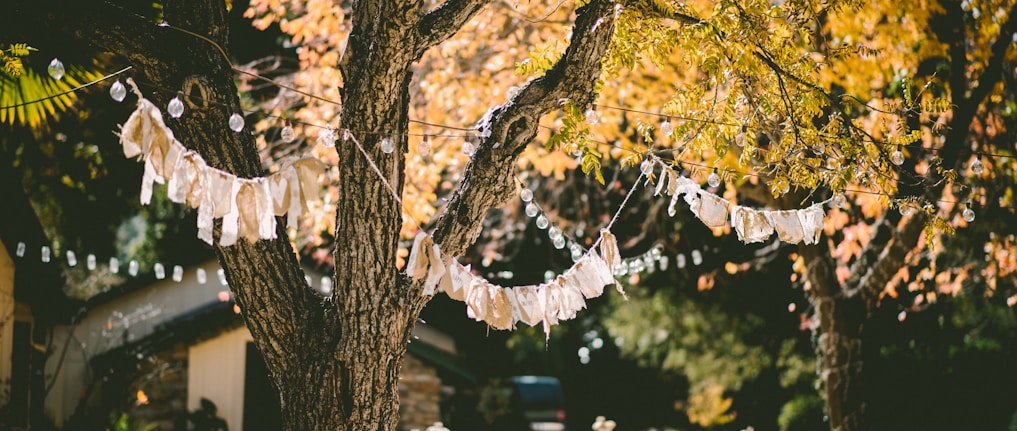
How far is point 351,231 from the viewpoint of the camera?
3.95 m

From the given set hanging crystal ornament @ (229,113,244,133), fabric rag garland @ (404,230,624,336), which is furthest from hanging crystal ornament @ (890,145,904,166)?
hanging crystal ornament @ (229,113,244,133)

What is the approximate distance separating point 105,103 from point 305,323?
8.22 metres

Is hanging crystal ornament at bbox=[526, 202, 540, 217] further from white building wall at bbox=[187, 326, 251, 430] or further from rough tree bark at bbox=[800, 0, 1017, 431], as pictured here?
white building wall at bbox=[187, 326, 251, 430]

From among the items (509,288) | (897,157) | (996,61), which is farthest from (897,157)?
(996,61)

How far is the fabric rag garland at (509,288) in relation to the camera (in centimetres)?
377

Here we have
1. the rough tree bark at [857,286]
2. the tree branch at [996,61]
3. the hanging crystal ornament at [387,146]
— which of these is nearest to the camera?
the hanging crystal ornament at [387,146]

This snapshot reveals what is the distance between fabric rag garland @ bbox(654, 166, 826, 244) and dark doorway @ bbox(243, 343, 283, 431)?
788 cm

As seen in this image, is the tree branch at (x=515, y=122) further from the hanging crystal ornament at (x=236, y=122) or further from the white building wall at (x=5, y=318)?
the white building wall at (x=5, y=318)

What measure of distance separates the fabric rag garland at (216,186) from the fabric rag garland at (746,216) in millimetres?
1655

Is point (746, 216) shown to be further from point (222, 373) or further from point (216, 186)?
point (222, 373)

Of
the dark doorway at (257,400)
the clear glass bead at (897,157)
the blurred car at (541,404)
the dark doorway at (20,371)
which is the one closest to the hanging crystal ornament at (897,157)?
the clear glass bead at (897,157)

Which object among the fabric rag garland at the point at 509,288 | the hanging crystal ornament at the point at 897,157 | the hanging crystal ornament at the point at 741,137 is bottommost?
the fabric rag garland at the point at 509,288

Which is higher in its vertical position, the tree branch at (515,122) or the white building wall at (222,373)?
the tree branch at (515,122)

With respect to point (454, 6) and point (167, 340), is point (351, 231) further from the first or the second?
point (167, 340)
